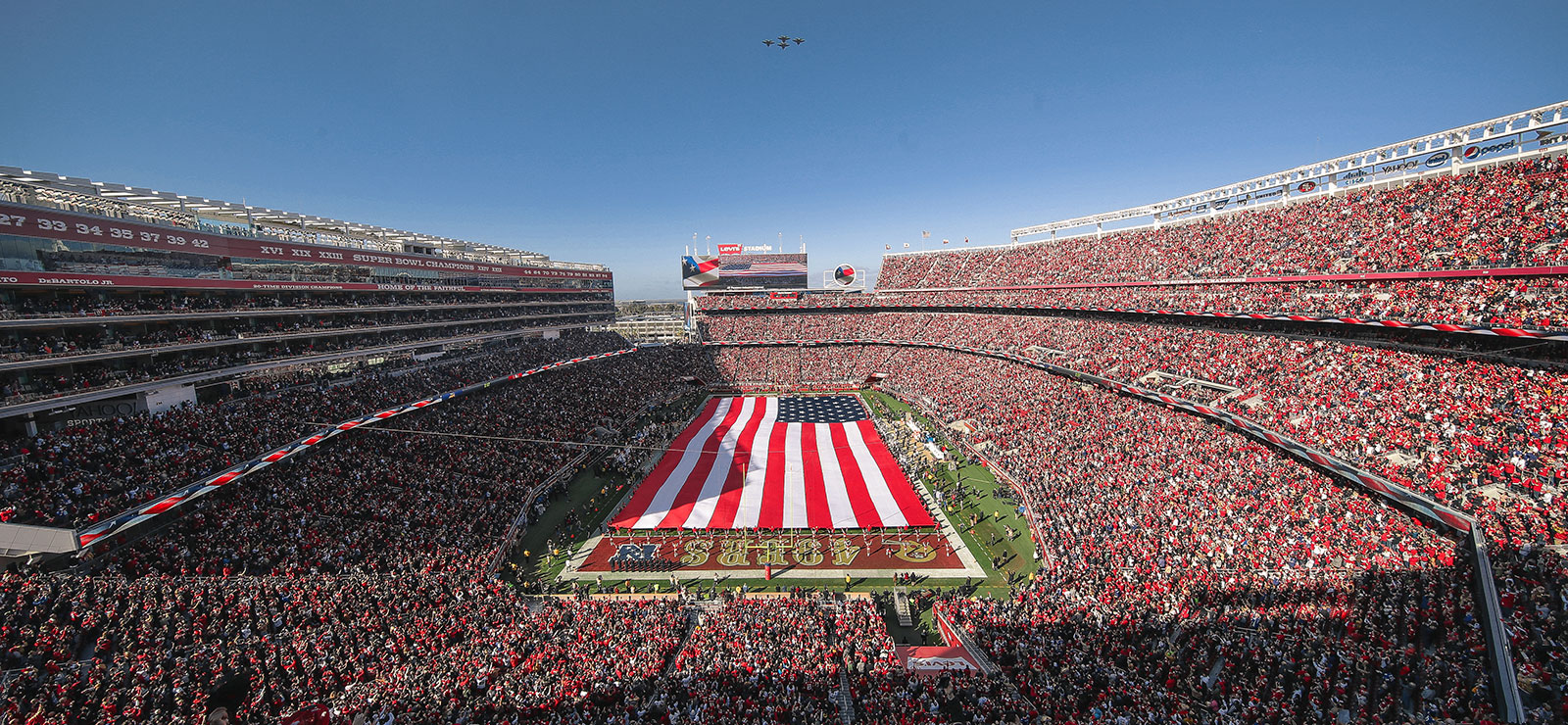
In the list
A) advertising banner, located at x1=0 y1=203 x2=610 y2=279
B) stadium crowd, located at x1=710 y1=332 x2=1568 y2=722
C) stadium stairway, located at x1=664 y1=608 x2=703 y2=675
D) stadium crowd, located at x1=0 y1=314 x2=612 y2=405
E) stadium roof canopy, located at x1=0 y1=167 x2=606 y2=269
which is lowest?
stadium stairway, located at x1=664 y1=608 x2=703 y2=675

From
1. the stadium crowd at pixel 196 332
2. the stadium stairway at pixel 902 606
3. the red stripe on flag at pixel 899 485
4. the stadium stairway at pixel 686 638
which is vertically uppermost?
the stadium crowd at pixel 196 332

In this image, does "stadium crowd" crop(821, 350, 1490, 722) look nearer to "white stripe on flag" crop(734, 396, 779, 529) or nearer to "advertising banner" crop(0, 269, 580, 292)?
"white stripe on flag" crop(734, 396, 779, 529)

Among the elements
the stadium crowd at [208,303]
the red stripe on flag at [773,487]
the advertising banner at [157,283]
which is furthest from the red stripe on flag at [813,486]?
the advertising banner at [157,283]

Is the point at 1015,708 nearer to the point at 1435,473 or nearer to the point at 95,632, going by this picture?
the point at 1435,473

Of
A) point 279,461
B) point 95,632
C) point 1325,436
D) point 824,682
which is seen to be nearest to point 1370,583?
point 1325,436

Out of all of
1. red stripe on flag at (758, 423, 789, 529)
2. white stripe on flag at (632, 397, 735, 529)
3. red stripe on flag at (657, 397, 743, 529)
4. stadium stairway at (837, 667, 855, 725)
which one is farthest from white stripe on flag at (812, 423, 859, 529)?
stadium stairway at (837, 667, 855, 725)

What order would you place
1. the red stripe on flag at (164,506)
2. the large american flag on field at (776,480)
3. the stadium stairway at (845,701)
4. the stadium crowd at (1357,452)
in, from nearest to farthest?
the stadium crowd at (1357,452), the stadium stairway at (845,701), the red stripe on flag at (164,506), the large american flag on field at (776,480)

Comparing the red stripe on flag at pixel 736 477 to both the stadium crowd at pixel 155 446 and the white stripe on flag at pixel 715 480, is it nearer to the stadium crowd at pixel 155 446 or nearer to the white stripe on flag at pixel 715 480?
the white stripe on flag at pixel 715 480
